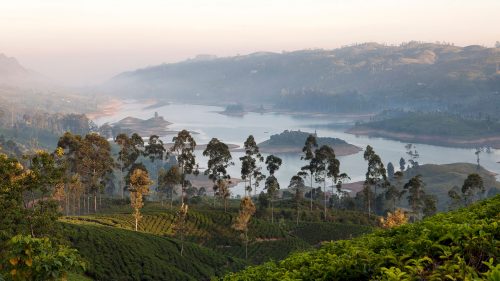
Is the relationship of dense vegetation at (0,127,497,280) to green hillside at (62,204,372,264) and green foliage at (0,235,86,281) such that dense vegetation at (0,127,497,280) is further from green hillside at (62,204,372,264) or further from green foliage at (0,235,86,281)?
green hillside at (62,204,372,264)

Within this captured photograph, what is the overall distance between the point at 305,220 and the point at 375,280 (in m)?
92.1

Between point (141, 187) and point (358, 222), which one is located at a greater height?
point (141, 187)

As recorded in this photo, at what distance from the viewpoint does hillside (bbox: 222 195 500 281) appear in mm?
9094

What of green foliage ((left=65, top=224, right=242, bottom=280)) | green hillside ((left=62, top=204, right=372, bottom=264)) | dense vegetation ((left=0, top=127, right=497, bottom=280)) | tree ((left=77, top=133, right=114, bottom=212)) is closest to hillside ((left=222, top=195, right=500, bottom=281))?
dense vegetation ((left=0, top=127, right=497, bottom=280))

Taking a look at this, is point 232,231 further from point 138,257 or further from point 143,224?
point 138,257

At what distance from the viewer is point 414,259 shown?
1009 cm

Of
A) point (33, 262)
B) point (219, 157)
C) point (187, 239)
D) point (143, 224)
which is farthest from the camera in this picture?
point (219, 157)

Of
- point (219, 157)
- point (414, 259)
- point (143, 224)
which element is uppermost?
point (414, 259)

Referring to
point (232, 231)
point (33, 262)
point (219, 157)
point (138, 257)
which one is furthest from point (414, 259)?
point (219, 157)

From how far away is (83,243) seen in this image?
5262 cm

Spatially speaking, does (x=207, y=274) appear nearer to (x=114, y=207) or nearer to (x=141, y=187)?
(x=141, y=187)

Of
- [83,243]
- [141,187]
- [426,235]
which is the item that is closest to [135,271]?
[83,243]

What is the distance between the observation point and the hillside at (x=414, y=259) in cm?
909

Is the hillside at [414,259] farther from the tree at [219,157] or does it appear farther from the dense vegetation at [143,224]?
the tree at [219,157]
